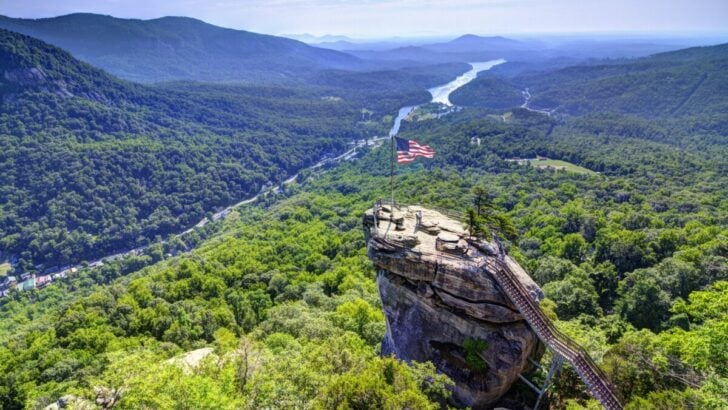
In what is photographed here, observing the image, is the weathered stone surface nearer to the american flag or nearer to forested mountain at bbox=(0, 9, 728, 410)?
forested mountain at bbox=(0, 9, 728, 410)

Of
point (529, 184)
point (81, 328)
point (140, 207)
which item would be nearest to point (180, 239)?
point (140, 207)

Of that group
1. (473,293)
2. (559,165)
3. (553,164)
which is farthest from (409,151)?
(553,164)

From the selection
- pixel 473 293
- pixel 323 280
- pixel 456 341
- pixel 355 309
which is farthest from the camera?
pixel 323 280

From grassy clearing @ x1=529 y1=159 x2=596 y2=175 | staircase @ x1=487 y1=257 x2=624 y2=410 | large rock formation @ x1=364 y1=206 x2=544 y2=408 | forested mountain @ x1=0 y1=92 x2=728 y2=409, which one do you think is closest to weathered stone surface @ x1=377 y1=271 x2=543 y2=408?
large rock formation @ x1=364 y1=206 x2=544 y2=408

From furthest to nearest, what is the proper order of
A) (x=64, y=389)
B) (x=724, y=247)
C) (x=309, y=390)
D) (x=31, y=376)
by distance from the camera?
1. (x=724, y=247)
2. (x=31, y=376)
3. (x=64, y=389)
4. (x=309, y=390)

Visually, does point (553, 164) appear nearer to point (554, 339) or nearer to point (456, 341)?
point (456, 341)

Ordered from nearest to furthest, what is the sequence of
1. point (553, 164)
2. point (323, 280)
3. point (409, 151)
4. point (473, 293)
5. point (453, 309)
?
point (473, 293) → point (453, 309) → point (409, 151) → point (323, 280) → point (553, 164)

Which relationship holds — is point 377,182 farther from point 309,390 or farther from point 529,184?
point 309,390

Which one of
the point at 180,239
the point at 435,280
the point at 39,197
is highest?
the point at 435,280
